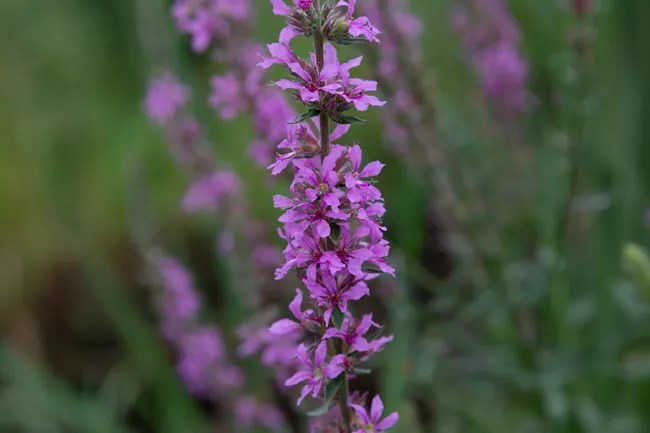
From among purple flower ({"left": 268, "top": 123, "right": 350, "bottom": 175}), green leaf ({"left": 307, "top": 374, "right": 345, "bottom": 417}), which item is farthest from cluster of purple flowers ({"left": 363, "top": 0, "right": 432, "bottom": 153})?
green leaf ({"left": 307, "top": 374, "right": 345, "bottom": 417})

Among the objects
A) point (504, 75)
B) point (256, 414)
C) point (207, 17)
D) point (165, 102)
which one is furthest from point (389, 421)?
point (504, 75)

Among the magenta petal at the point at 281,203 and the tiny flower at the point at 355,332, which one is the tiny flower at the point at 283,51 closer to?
the magenta petal at the point at 281,203

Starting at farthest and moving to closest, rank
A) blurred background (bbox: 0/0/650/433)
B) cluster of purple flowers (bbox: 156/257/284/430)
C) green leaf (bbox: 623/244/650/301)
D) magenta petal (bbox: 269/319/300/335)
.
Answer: cluster of purple flowers (bbox: 156/257/284/430), blurred background (bbox: 0/0/650/433), green leaf (bbox: 623/244/650/301), magenta petal (bbox: 269/319/300/335)

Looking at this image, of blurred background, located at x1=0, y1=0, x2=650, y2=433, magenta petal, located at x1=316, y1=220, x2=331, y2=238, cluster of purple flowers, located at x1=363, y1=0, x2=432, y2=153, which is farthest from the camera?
blurred background, located at x1=0, y1=0, x2=650, y2=433

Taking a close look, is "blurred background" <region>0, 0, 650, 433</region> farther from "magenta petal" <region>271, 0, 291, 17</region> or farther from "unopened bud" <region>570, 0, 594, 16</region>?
"magenta petal" <region>271, 0, 291, 17</region>

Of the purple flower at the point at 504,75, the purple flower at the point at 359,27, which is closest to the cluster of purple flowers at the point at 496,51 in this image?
the purple flower at the point at 504,75

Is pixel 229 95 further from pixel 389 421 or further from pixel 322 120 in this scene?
pixel 389 421
